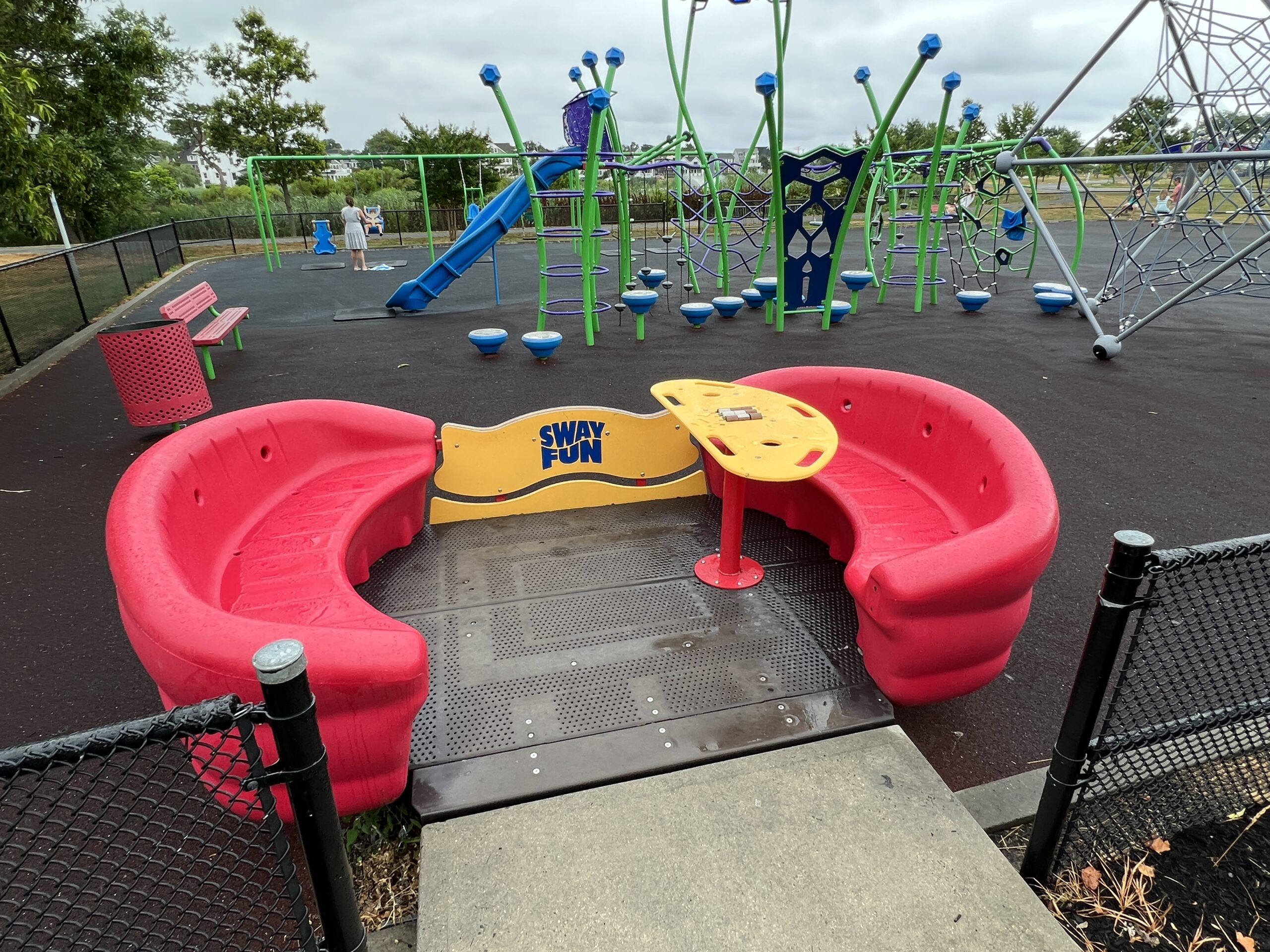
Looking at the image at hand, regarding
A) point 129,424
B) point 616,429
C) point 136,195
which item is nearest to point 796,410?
point 616,429

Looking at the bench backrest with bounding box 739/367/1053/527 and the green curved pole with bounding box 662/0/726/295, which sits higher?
the green curved pole with bounding box 662/0/726/295

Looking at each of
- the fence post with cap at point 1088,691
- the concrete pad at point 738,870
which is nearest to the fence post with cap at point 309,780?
the concrete pad at point 738,870

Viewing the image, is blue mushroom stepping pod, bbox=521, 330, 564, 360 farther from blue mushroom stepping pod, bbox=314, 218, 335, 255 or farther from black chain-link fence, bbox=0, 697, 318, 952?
blue mushroom stepping pod, bbox=314, 218, 335, 255

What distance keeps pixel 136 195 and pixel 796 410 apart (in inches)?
1138

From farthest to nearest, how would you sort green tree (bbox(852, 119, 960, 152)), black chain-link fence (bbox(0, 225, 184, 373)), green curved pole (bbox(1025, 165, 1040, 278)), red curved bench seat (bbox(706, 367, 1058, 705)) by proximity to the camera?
1. green tree (bbox(852, 119, 960, 152))
2. green curved pole (bbox(1025, 165, 1040, 278))
3. black chain-link fence (bbox(0, 225, 184, 373))
4. red curved bench seat (bbox(706, 367, 1058, 705))

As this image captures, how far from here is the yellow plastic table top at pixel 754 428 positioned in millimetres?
2857

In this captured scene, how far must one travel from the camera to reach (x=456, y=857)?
1.99 meters

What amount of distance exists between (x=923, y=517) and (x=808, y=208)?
7879 mm

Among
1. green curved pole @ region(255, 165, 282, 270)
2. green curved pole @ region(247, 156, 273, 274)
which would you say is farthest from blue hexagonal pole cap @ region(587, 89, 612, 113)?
green curved pole @ region(255, 165, 282, 270)

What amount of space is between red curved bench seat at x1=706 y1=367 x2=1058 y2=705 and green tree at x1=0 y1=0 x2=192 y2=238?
6060 millimetres

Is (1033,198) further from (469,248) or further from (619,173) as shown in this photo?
(469,248)

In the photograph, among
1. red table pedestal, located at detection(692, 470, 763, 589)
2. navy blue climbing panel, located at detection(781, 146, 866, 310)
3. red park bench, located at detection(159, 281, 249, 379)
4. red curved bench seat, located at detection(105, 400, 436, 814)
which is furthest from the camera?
navy blue climbing panel, located at detection(781, 146, 866, 310)

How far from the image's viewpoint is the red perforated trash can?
5.38 metres

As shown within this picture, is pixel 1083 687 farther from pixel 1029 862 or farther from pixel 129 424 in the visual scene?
pixel 129 424
